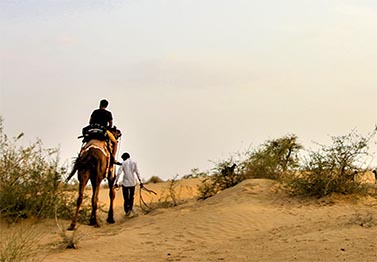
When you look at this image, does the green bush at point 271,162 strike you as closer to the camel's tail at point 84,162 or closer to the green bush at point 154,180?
the camel's tail at point 84,162

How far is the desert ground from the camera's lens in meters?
11.8

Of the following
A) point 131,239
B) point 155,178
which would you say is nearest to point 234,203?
point 131,239

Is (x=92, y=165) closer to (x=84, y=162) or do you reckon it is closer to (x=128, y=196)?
(x=84, y=162)

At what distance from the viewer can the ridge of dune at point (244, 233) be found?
11.7 metres

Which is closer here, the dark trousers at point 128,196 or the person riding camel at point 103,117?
the person riding camel at point 103,117

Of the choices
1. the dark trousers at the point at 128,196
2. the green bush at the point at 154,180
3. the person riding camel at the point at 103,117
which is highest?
the green bush at the point at 154,180

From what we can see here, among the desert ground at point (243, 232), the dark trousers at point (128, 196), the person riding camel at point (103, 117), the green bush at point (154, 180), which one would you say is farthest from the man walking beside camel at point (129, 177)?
the green bush at point (154, 180)

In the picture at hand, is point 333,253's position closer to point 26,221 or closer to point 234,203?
point 234,203

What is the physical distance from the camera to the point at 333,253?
36.3 ft

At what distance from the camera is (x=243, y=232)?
1544 centimetres

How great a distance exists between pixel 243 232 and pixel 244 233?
13cm

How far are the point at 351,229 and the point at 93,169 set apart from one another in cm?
707

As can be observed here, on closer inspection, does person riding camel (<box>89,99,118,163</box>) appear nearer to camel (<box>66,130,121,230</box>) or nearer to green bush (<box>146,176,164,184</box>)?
camel (<box>66,130,121,230</box>)

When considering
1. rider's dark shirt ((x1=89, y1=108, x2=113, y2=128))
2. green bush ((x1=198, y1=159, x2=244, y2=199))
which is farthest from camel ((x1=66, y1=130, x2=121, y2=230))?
green bush ((x1=198, y1=159, x2=244, y2=199))
